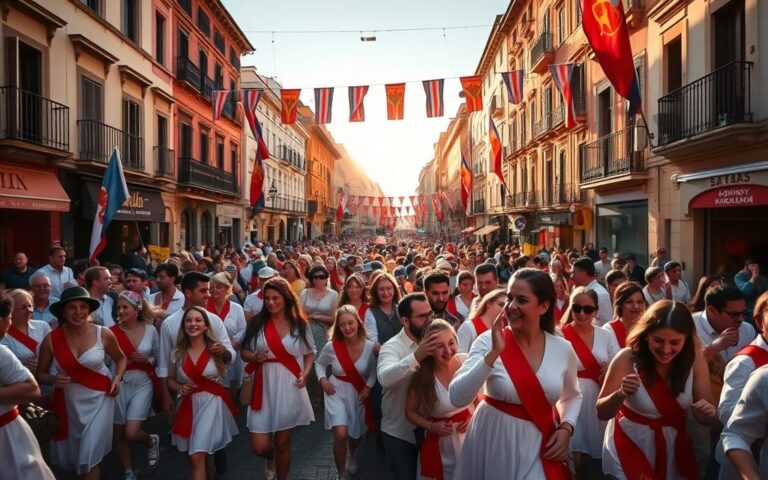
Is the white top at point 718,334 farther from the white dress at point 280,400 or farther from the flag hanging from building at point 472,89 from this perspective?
the flag hanging from building at point 472,89

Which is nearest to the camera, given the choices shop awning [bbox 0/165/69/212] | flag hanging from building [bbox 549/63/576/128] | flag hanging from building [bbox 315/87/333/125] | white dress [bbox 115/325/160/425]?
white dress [bbox 115/325/160/425]

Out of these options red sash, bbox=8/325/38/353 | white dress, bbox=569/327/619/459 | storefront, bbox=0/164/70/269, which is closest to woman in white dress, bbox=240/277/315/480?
red sash, bbox=8/325/38/353

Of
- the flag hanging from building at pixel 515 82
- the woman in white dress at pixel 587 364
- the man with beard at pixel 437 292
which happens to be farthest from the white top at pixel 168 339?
the flag hanging from building at pixel 515 82

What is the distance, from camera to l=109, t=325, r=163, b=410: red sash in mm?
5016

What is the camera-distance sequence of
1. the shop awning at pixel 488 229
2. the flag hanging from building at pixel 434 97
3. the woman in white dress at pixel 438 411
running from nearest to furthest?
the woman in white dress at pixel 438 411 < the flag hanging from building at pixel 434 97 < the shop awning at pixel 488 229

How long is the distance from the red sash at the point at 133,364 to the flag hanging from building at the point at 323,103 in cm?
1262

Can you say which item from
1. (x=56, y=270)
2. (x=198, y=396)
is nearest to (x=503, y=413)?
(x=198, y=396)

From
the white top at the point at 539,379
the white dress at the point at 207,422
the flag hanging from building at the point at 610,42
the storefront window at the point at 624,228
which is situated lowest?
the white dress at the point at 207,422

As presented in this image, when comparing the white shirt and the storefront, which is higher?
the storefront

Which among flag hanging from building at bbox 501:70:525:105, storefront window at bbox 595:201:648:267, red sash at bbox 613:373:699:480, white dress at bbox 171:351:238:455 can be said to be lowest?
white dress at bbox 171:351:238:455

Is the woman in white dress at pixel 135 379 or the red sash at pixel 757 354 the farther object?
the woman in white dress at pixel 135 379

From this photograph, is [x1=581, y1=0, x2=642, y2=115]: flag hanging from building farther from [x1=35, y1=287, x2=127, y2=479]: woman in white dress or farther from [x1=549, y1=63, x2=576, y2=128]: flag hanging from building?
[x1=35, y1=287, x2=127, y2=479]: woman in white dress

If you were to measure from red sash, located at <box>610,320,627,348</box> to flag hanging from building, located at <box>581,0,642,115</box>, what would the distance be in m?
7.93

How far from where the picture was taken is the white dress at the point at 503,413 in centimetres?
284
